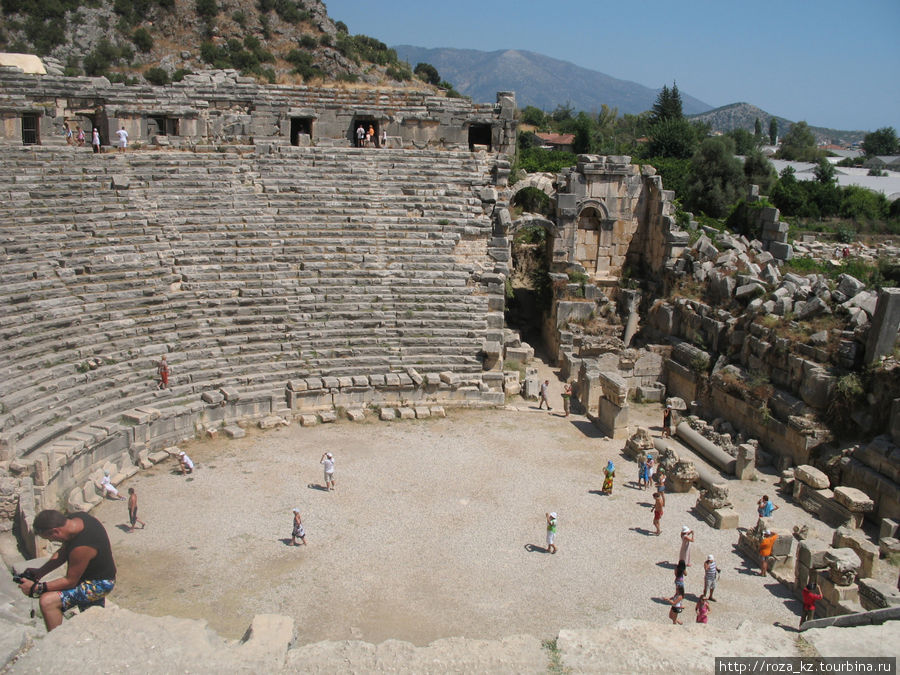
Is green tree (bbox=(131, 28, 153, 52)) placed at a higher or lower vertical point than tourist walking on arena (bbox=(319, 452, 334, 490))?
higher

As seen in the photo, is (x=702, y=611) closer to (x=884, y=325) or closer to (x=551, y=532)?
(x=551, y=532)

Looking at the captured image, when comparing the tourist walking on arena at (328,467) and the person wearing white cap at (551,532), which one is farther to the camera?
the tourist walking on arena at (328,467)

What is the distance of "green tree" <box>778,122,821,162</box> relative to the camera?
5453 cm

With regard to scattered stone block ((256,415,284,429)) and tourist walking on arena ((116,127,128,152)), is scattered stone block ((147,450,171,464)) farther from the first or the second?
tourist walking on arena ((116,127,128,152))

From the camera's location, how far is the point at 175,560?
35.1 feet

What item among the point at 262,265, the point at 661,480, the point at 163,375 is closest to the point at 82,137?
the point at 262,265

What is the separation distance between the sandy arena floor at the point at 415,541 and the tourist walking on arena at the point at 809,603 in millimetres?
226

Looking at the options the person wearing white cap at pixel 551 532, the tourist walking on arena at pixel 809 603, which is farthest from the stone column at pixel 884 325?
the person wearing white cap at pixel 551 532

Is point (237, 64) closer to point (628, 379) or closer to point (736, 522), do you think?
point (628, 379)

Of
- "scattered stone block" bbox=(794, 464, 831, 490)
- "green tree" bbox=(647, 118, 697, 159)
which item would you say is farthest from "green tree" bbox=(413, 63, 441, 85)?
"scattered stone block" bbox=(794, 464, 831, 490)

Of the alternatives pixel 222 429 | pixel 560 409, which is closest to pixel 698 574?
pixel 560 409

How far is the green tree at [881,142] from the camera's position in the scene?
80.6 m

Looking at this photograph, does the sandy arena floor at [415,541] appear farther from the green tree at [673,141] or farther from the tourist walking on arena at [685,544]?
the green tree at [673,141]

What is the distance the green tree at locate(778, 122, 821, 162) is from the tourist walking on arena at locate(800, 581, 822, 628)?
46292 mm
